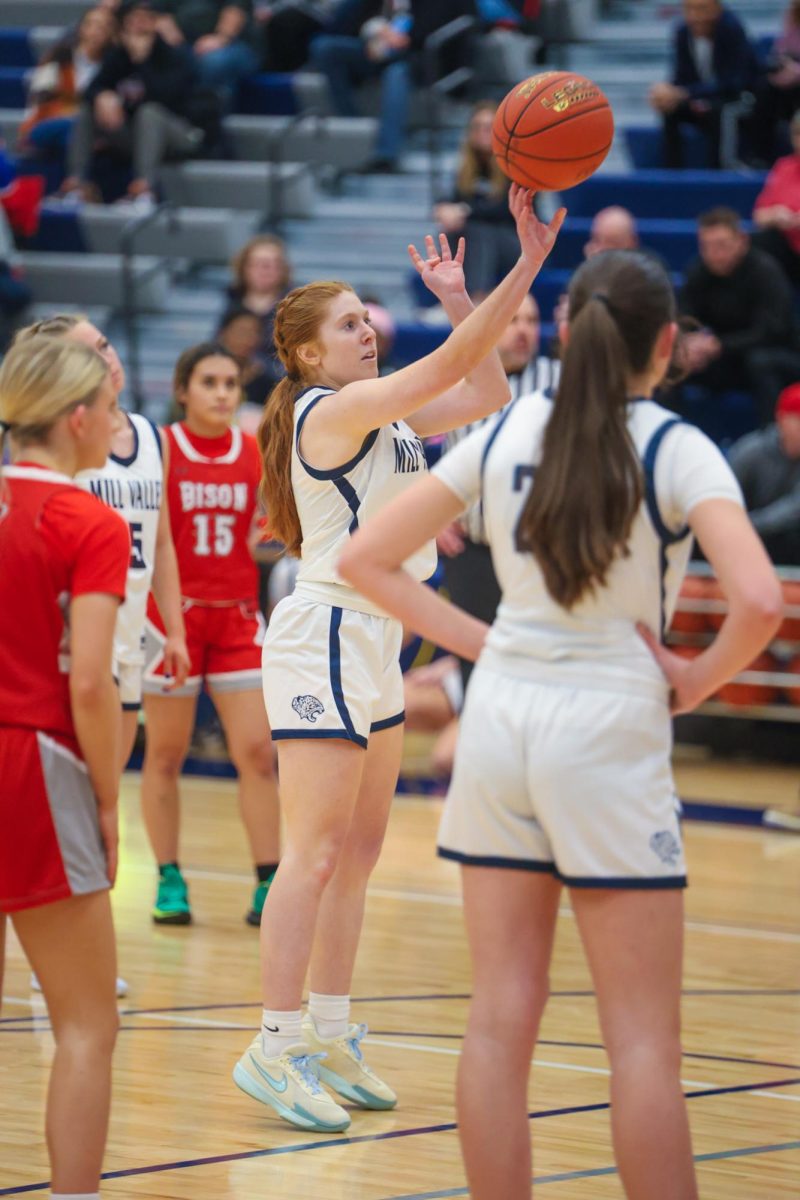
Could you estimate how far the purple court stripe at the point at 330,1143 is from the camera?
3922mm

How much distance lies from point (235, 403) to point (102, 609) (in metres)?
3.44

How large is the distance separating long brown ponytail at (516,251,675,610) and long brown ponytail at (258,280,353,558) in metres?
1.42

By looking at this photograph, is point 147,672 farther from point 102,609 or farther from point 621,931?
point 621,931

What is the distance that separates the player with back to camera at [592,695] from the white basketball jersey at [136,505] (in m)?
2.73

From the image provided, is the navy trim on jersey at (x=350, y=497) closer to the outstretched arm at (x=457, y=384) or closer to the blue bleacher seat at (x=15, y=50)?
the outstretched arm at (x=457, y=384)

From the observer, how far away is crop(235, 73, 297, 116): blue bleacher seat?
15.0 metres

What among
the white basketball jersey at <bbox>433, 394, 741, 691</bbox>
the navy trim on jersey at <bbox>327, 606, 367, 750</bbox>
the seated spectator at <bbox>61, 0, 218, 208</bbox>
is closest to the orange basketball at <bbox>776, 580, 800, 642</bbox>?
the navy trim on jersey at <bbox>327, 606, 367, 750</bbox>

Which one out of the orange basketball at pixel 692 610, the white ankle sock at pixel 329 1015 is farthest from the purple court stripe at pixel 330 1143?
the orange basketball at pixel 692 610

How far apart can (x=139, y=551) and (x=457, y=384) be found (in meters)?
1.95

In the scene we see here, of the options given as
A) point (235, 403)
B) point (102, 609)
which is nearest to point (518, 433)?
point (102, 609)

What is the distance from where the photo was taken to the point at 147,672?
6523 millimetres

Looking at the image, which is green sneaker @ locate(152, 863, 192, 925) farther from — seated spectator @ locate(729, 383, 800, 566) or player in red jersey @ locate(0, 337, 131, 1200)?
seated spectator @ locate(729, 383, 800, 566)

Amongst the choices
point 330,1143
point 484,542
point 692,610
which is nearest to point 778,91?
point 692,610

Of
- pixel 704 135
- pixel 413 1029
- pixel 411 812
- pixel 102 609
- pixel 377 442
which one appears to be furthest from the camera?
pixel 704 135
